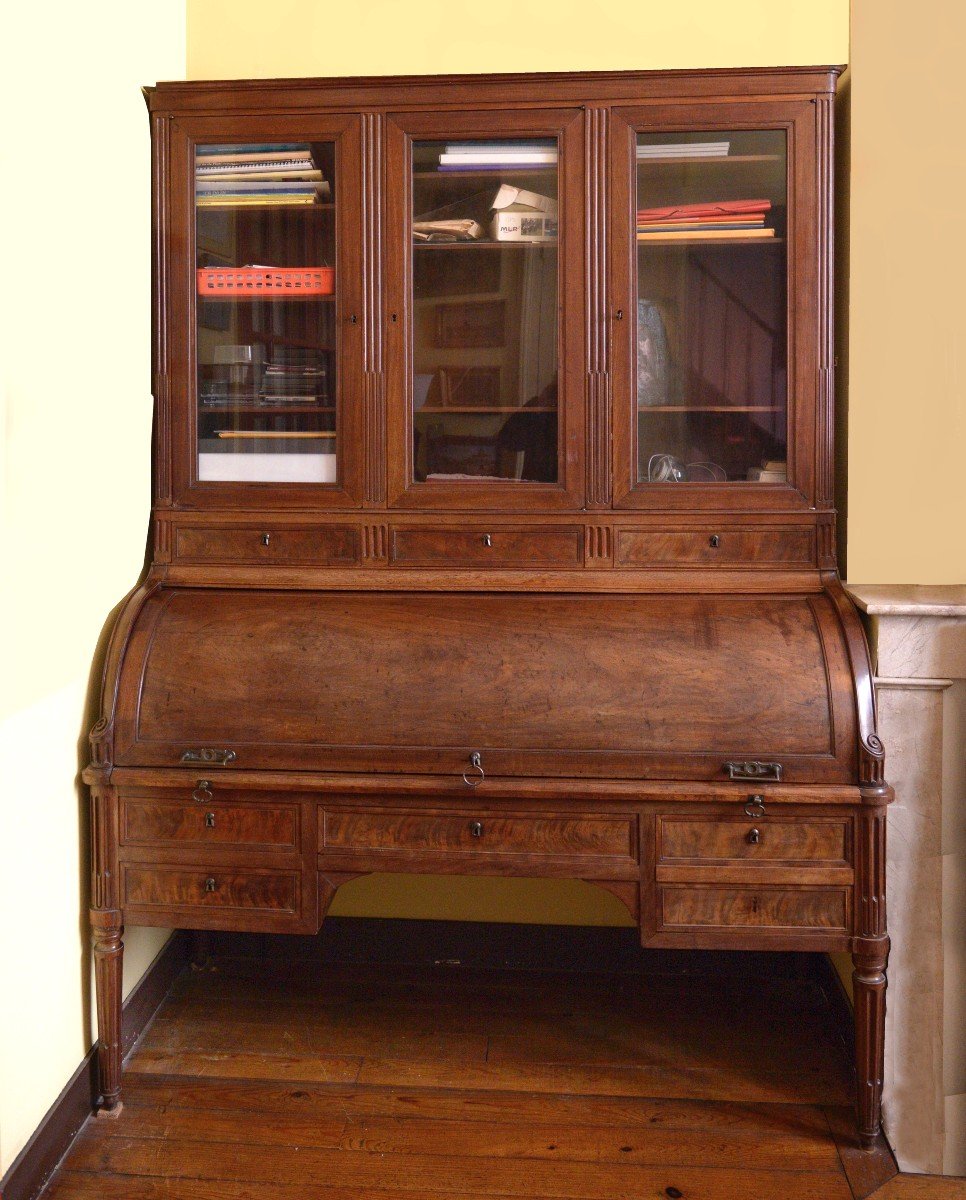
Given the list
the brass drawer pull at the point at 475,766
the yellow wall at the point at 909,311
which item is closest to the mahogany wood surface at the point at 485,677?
the brass drawer pull at the point at 475,766

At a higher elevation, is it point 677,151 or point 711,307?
point 677,151

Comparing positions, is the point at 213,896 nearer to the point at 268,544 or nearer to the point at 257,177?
the point at 268,544

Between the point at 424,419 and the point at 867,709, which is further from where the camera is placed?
the point at 424,419

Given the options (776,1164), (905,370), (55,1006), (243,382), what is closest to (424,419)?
(243,382)

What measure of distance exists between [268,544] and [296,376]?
38cm

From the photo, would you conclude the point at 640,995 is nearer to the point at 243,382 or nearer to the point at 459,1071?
the point at 459,1071

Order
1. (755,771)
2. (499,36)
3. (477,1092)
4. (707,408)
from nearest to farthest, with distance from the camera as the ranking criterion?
(755,771), (477,1092), (707,408), (499,36)

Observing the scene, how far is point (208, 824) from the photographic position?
7.02 ft

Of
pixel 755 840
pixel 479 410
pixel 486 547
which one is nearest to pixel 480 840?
pixel 755 840

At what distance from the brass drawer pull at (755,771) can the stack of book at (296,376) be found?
1.19 meters

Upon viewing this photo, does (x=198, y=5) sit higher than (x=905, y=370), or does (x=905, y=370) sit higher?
(x=198, y=5)

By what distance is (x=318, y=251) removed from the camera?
2.37 meters

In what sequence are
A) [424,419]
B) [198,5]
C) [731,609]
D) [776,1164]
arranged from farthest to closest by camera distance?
[198,5] < [424,419] < [731,609] < [776,1164]

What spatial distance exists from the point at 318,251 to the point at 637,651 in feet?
3.73
